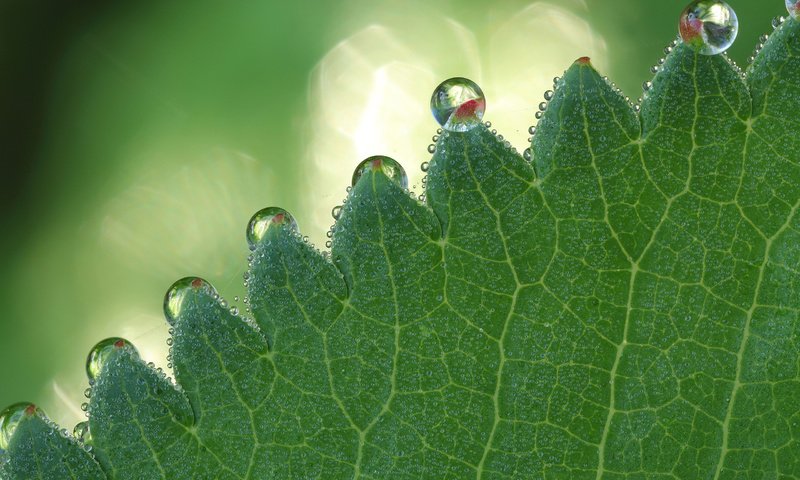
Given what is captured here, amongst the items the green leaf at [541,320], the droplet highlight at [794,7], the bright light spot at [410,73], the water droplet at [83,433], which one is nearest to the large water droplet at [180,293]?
the green leaf at [541,320]

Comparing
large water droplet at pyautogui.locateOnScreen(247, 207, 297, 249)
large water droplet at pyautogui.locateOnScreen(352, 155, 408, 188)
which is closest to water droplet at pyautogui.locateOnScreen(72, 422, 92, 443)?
large water droplet at pyautogui.locateOnScreen(247, 207, 297, 249)

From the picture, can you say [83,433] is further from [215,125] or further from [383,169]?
[215,125]

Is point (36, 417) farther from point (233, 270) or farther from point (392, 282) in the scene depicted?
point (233, 270)

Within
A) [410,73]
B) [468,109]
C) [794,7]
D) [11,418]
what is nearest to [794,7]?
[794,7]

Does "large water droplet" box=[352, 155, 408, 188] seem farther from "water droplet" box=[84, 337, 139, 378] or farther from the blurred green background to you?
the blurred green background

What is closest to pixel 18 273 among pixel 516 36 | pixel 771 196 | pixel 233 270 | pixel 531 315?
pixel 233 270

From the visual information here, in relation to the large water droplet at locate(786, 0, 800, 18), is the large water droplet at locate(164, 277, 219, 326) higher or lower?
lower
